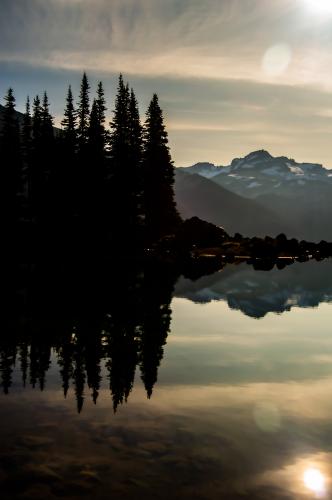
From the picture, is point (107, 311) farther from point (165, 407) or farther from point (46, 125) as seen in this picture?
point (46, 125)

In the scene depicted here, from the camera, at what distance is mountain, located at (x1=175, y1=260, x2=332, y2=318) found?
28522mm

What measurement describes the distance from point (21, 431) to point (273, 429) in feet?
14.6

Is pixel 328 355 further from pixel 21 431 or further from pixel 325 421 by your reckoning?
pixel 21 431

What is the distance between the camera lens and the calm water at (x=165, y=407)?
8.01m

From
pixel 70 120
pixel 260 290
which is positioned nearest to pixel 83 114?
pixel 70 120

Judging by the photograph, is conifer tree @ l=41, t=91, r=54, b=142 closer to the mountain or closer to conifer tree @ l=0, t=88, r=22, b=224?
conifer tree @ l=0, t=88, r=22, b=224

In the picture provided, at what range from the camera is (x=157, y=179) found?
2749 inches

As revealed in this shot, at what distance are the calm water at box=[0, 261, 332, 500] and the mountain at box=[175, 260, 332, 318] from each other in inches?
197

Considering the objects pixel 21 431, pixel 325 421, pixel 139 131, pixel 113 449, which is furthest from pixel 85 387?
pixel 139 131

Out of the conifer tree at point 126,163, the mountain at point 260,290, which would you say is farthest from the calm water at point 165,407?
the conifer tree at point 126,163

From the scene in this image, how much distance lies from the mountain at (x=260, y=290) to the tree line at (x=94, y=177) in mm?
21709

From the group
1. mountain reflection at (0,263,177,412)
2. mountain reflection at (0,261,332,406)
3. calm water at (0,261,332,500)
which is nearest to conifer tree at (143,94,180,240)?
mountain reflection at (0,261,332,406)

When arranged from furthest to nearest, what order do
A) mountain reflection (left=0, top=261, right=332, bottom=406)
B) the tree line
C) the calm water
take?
the tree line < mountain reflection (left=0, top=261, right=332, bottom=406) < the calm water

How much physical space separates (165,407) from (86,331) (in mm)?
8451
